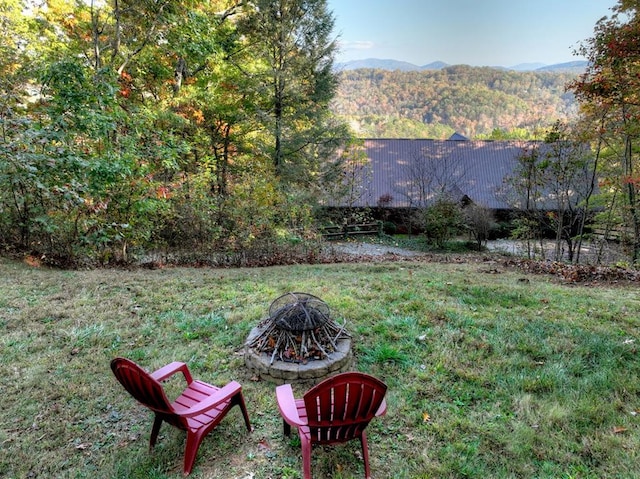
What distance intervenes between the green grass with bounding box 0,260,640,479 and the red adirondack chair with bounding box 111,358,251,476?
21 cm

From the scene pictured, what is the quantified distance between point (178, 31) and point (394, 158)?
52.4ft

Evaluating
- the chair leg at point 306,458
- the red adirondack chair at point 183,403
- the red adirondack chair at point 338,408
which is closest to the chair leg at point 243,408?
the red adirondack chair at point 183,403

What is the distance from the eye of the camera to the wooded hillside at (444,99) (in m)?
44.5

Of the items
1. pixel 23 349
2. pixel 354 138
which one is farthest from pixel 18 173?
pixel 354 138

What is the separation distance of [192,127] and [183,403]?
11.6m

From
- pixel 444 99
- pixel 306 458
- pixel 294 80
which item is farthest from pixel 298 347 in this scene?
pixel 444 99

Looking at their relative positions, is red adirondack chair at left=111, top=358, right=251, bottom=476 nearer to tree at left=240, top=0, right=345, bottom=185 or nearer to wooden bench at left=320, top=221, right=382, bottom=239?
tree at left=240, top=0, right=345, bottom=185

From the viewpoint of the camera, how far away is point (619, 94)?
8094 millimetres

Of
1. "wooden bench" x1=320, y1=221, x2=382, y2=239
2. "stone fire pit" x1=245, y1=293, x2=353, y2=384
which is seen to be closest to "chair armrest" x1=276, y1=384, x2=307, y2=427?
"stone fire pit" x1=245, y1=293, x2=353, y2=384

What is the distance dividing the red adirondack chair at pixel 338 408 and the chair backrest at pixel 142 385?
797mm

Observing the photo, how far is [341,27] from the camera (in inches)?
547

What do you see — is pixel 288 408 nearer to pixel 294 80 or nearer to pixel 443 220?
pixel 443 220

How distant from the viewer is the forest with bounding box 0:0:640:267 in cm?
604

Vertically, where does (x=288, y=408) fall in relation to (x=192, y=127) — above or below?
below
